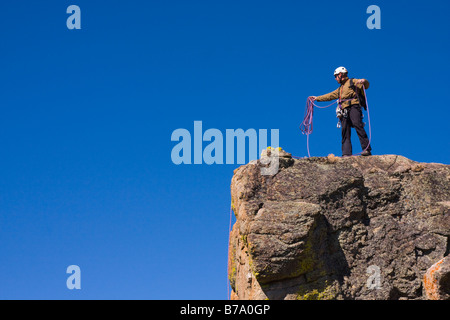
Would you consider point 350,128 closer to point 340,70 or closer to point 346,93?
point 346,93

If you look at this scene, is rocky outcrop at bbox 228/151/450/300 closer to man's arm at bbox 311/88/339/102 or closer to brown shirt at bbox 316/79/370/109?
brown shirt at bbox 316/79/370/109

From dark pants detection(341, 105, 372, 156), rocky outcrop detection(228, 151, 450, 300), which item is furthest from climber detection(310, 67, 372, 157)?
rocky outcrop detection(228, 151, 450, 300)

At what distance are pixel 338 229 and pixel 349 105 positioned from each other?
5.40 metres

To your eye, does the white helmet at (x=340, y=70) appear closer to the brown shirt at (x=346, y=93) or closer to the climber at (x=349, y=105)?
the climber at (x=349, y=105)

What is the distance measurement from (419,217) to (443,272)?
3248 mm

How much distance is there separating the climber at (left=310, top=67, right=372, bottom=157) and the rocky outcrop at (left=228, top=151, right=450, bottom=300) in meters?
1.80

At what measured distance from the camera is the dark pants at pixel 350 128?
75.6 ft

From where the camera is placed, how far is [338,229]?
19.8 meters

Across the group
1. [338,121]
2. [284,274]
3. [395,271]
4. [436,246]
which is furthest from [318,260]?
[338,121]

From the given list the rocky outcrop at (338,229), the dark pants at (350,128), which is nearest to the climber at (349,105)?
the dark pants at (350,128)

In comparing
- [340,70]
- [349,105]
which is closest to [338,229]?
[349,105]
